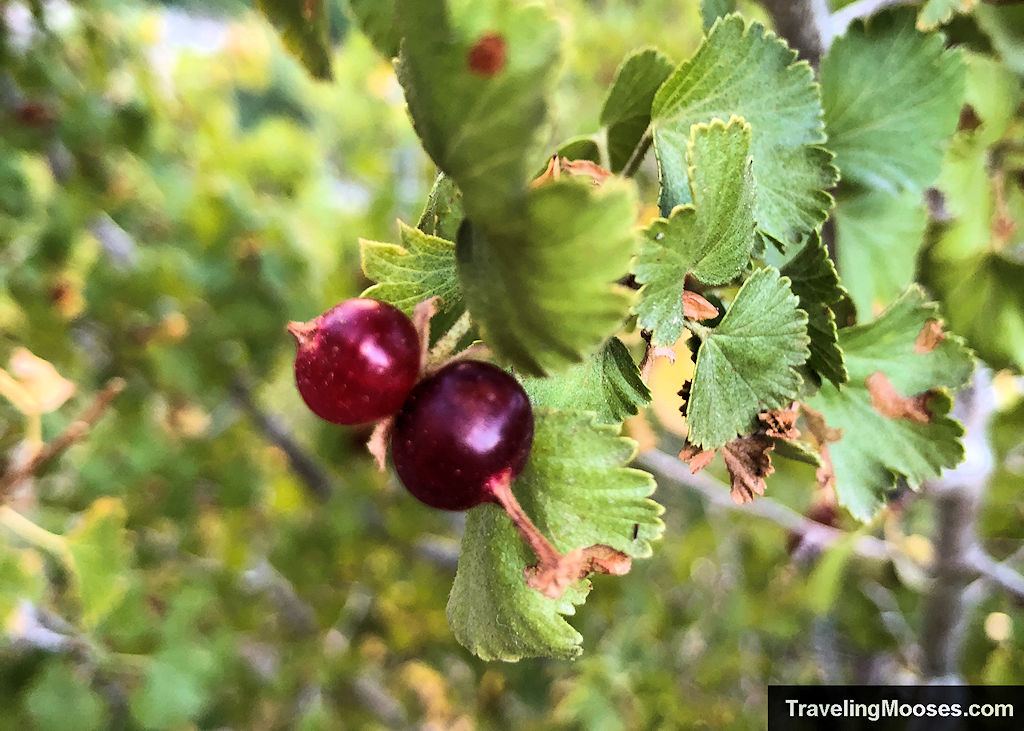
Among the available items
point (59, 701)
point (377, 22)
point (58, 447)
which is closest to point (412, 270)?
point (377, 22)

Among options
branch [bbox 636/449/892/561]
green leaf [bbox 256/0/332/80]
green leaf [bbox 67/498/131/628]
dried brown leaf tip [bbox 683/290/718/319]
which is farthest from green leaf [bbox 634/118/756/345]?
green leaf [bbox 67/498/131/628]

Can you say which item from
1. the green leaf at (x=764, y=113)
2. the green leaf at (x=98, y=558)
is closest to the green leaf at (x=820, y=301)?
the green leaf at (x=764, y=113)

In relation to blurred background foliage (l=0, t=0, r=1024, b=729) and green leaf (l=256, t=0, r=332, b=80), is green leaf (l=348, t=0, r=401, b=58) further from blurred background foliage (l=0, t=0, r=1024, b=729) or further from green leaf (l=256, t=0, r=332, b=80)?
blurred background foliage (l=0, t=0, r=1024, b=729)

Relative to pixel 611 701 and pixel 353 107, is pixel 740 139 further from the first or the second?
pixel 353 107

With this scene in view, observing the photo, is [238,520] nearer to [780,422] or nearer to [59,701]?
[59,701]

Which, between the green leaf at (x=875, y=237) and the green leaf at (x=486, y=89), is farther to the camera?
the green leaf at (x=875, y=237)

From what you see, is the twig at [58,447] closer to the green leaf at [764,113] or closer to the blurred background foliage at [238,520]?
the blurred background foliage at [238,520]
